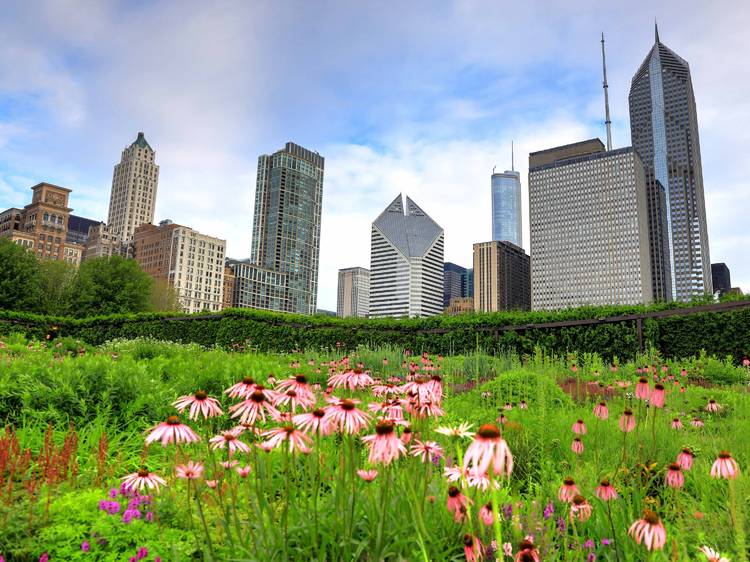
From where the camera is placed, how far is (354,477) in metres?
1.53

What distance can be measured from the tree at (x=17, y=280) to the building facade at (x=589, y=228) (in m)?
137

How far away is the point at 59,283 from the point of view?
3631 cm

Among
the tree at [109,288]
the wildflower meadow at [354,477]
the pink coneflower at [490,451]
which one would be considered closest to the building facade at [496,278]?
the tree at [109,288]

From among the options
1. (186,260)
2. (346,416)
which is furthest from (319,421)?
(186,260)

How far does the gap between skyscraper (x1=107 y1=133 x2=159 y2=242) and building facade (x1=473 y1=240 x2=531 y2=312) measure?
129376mm

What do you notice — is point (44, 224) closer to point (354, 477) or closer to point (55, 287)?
point (55, 287)

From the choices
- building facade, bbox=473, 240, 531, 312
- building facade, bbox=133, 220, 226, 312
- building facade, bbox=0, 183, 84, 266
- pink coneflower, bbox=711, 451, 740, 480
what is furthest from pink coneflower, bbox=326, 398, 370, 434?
building facade, bbox=473, 240, 531, 312

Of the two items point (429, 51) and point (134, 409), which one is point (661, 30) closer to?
point (429, 51)

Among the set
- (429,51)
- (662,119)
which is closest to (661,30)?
(662,119)

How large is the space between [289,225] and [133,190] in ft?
→ 197

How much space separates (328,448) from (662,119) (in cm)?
22531

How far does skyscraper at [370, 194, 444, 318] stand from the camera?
598 ft

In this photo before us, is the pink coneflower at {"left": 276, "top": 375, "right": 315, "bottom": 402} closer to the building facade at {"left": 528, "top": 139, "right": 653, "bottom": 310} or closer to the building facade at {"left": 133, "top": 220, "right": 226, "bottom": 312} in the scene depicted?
the building facade at {"left": 133, "top": 220, "right": 226, "bottom": 312}

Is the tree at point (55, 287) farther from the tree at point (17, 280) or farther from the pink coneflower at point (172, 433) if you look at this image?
the pink coneflower at point (172, 433)
